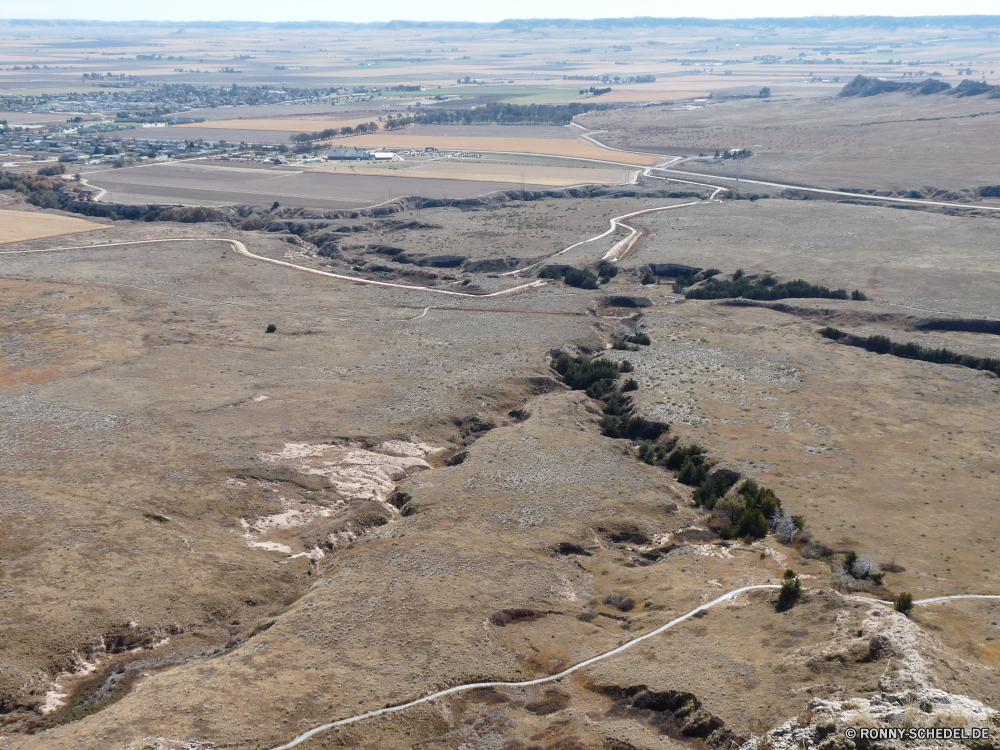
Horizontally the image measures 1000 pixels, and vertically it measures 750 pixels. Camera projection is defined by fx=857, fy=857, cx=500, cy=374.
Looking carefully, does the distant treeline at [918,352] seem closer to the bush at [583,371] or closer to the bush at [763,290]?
the bush at [763,290]

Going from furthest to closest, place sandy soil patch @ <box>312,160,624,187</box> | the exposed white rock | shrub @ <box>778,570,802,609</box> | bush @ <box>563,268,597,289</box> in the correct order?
1. sandy soil patch @ <box>312,160,624,187</box>
2. bush @ <box>563,268,597,289</box>
3. shrub @ <box>778,570,802,609</box>
4. the exposed white rock

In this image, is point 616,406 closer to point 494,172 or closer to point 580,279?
point 580,279

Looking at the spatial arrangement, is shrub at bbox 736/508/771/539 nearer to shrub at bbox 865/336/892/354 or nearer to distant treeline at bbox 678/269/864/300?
shrub at bbox 865/336/892/354

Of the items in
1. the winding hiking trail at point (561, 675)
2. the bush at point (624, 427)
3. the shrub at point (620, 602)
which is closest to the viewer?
the winding hiking trail at point (561, 675)

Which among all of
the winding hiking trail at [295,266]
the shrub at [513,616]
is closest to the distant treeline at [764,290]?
the winding hiking trail at [295,266]

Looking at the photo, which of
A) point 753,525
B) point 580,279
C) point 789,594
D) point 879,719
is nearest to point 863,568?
point 789,594

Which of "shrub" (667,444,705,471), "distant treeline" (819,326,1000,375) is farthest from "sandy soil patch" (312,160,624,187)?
"shrub" (667,444,705,471)
